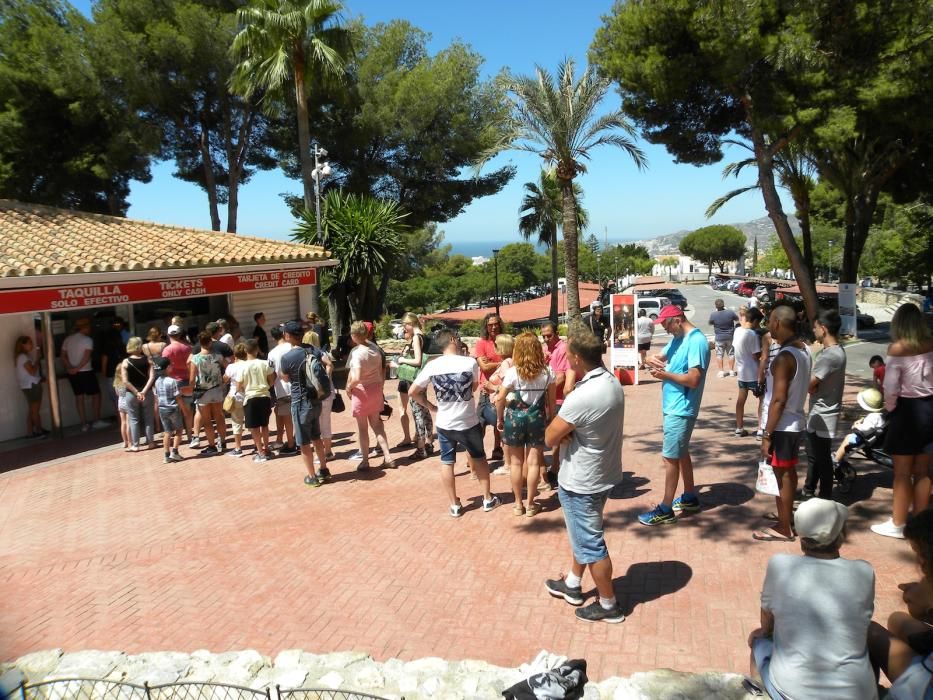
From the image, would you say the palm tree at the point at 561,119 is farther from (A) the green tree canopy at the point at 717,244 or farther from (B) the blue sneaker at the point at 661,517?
(A) the green tree canopy at the point at 717,244

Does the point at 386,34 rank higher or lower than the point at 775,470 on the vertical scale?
higher

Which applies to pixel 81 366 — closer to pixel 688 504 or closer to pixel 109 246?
pixel 109 246

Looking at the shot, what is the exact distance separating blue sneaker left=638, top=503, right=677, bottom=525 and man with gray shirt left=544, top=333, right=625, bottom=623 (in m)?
1.51

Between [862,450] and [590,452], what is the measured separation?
12.0 ft

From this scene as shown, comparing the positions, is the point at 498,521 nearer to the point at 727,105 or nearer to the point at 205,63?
the point at 727,105

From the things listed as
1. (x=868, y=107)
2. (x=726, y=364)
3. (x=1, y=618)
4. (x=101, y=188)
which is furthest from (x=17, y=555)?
(x=101, y=188)

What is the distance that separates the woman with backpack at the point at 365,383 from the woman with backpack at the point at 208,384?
231 cm

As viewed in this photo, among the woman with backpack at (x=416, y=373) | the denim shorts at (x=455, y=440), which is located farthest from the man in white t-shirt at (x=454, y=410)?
the woman with backpack at (x=416, y=373)

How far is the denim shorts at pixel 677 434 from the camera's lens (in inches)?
203

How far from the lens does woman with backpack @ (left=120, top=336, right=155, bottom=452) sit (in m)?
8.86

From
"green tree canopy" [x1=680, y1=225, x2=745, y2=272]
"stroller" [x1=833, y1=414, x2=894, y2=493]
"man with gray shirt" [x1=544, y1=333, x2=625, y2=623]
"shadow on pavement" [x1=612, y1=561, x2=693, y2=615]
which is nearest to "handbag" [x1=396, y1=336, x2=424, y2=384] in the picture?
"shadow on pavement" [x1=612, y1=561, x2=693, y2=615]

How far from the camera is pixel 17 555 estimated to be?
5.98m

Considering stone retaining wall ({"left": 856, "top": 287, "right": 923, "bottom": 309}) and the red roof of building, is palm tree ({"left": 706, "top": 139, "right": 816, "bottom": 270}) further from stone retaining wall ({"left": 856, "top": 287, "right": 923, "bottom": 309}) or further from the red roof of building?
stone retaining wall ({"left": 856, "top": 287, "right": 923, "bottom": 309})

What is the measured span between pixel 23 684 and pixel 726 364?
12.6 m
